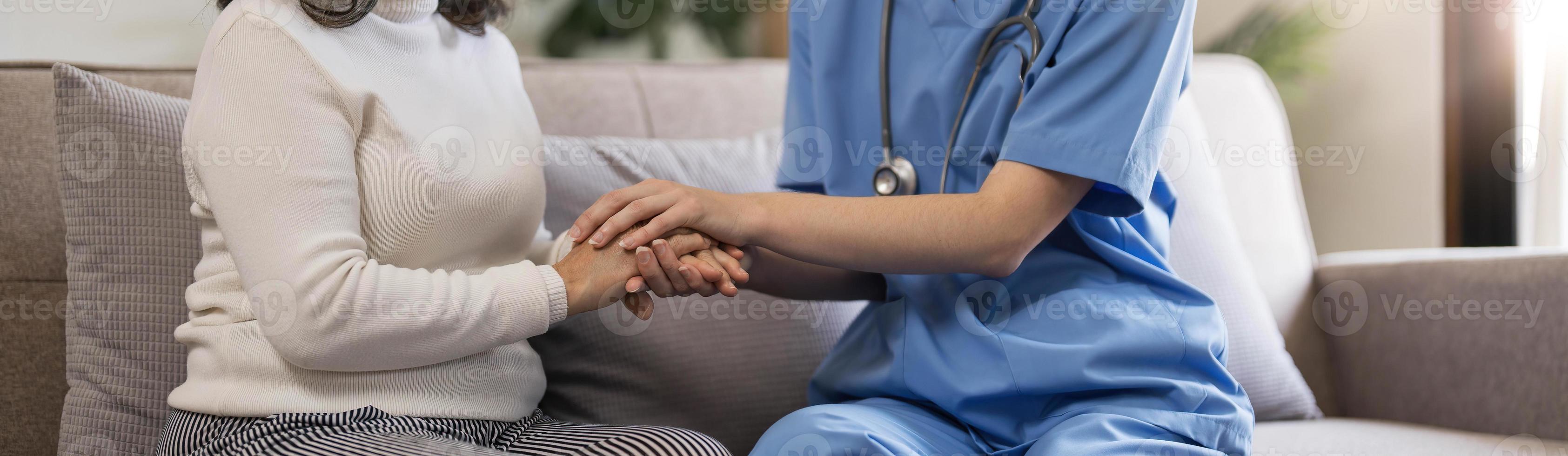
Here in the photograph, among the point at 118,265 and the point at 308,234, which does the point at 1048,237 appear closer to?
the point at 308,234

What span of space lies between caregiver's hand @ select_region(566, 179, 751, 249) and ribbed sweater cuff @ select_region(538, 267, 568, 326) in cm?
5

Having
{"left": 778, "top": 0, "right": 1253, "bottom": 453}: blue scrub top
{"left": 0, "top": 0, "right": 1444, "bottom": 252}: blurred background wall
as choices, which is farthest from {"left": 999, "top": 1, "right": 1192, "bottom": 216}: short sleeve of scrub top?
{"left": 0, "top": 0, "right": 1444, "bottom": 252}: blurred background wall

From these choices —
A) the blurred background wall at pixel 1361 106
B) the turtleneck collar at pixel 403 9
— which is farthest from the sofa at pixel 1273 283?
the blurred background wall at pixel 1361 106

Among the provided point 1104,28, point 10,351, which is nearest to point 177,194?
point 10,351

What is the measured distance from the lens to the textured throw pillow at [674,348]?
1.02m

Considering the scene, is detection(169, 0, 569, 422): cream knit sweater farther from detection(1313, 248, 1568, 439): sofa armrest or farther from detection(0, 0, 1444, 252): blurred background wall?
detection(0, 0, 1444, 252): blurred background wall

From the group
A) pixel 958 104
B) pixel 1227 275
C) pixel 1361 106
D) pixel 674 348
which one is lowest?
pixel 1361 106

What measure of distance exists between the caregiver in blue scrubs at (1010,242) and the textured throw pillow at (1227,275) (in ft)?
1.10

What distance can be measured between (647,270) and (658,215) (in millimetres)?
48

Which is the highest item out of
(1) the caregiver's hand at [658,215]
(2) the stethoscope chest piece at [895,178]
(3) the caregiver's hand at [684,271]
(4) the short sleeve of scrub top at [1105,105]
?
(4) the short sleeve of scrub top at [1105,105]

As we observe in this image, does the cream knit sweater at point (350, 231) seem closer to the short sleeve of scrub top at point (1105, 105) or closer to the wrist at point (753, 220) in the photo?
the wrist at point (753, 220)

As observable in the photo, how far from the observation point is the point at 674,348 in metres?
1.04

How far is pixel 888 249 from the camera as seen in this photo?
0.79 metres

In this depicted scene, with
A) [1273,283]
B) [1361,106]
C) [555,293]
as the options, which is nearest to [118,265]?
[555,293]
